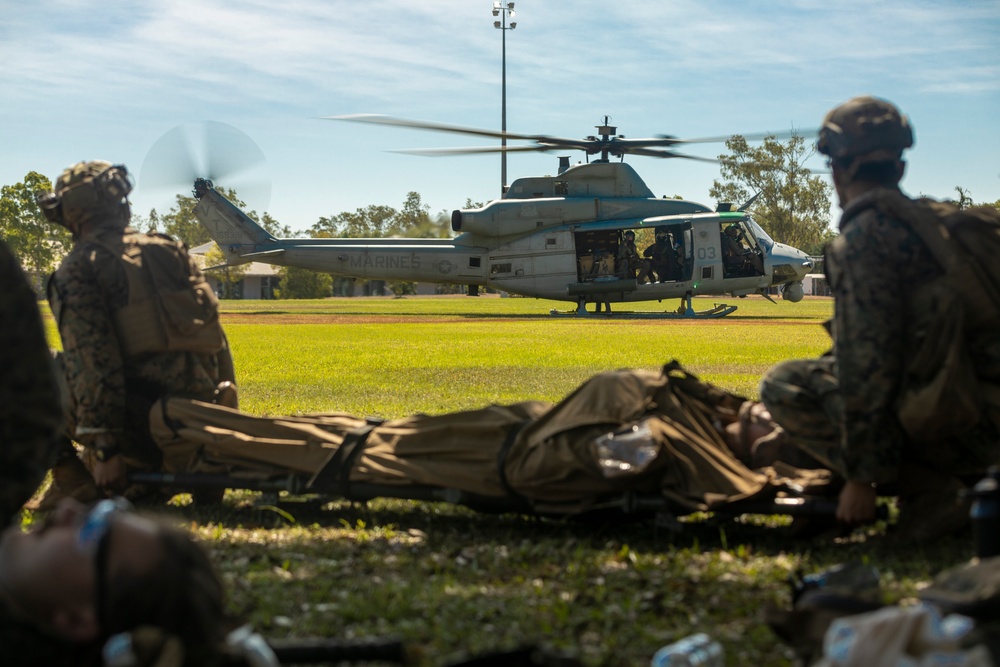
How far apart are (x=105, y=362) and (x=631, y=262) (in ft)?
76.4

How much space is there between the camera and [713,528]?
4.54 meters

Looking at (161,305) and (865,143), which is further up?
(865,143)

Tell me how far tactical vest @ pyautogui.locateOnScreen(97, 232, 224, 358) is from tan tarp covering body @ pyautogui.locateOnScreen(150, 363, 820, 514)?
13.8 inches

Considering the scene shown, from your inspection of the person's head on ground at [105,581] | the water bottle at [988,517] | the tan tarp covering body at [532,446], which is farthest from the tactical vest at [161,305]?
the water bottle at [988,517]

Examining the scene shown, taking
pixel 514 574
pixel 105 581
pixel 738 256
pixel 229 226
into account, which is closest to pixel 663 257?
pixel 738 256

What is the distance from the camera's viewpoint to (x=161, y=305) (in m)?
5.06

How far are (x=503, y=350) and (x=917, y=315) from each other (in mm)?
12624

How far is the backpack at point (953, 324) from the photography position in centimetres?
379

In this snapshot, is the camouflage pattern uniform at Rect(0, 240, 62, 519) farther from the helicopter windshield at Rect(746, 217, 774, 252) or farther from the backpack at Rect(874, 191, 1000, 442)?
the helicopter windshield at Rect(746, 217, 774, 252)

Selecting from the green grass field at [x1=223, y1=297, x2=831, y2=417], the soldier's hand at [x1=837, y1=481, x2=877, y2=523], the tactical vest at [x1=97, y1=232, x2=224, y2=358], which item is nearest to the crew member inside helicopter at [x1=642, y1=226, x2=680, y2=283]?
the green grass field at [x1=223, y1=297, x2=831, y2=417]

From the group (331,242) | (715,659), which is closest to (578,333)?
(331,242)

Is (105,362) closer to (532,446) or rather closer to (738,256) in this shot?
(532,446)

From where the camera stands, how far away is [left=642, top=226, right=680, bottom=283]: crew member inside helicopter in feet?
88.7

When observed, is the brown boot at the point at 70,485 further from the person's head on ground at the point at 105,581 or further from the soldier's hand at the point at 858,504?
the soldier's hand at the point at 858,504
